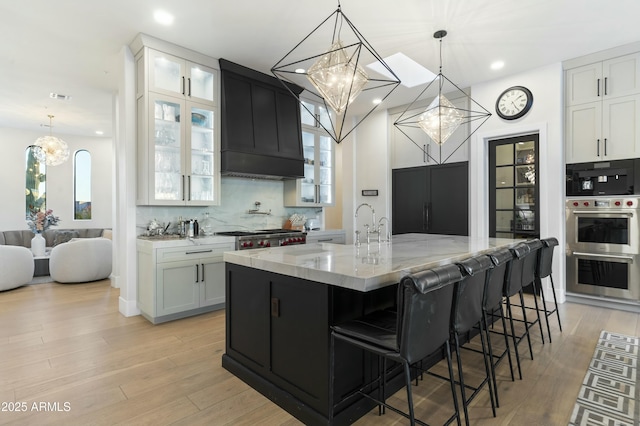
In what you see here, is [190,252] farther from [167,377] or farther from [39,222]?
[39,222]

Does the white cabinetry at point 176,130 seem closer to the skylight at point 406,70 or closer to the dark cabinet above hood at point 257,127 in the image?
the dark cabinet above hood at point 257,127

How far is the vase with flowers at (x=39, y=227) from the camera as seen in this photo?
6287 millimetres

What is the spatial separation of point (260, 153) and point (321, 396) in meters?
3.42

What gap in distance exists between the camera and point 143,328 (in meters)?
3.47

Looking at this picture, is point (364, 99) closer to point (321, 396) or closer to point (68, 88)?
point (68, 88)

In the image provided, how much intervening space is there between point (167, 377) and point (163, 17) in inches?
128

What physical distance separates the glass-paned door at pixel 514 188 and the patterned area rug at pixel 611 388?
2050 millimetres

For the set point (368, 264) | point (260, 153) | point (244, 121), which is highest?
point (244, 121)

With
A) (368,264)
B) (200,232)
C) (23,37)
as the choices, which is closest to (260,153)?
(200,232)

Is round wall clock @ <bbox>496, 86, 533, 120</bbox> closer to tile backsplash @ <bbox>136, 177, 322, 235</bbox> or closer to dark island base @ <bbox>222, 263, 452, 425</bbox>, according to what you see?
tile backsplash @ <bbox>136, 177, 322, 235</bbox>

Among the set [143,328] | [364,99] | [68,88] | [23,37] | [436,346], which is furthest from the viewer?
[364,99]

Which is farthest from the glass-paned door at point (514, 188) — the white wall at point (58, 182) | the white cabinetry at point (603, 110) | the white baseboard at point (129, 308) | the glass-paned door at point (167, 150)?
the white wall at point (58, 182)

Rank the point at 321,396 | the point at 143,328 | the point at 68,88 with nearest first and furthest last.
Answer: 1. the point at 321,396
2. the point at 143,328
3. the point at 68,88

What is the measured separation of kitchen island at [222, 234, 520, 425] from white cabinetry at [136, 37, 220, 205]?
1.96 m
